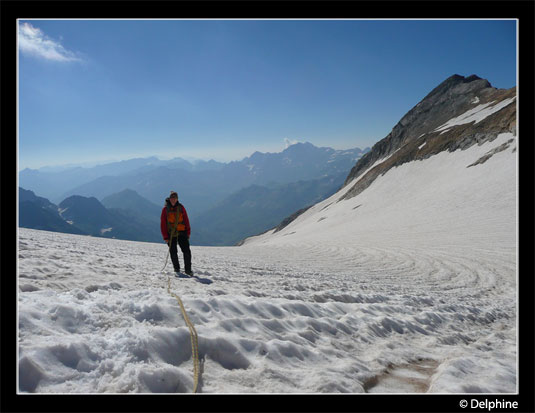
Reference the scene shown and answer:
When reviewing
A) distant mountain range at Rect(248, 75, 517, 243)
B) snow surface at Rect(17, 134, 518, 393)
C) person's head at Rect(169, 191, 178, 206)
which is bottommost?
snow surface at Rect(17, 134, 518, 393)

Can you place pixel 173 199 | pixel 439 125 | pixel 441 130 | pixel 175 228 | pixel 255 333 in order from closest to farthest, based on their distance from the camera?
pixel 255 333 < pixel 173 199 < pixel 175 228 < pixel 441 130 < pixel 439 125

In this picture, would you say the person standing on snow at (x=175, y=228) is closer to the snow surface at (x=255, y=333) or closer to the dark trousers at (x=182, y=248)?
the dark trousers at (x=182, y=248)

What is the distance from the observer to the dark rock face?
44.3m

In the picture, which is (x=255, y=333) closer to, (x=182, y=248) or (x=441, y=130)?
(x=182, y=248)

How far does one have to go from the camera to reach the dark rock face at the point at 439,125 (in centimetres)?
4431

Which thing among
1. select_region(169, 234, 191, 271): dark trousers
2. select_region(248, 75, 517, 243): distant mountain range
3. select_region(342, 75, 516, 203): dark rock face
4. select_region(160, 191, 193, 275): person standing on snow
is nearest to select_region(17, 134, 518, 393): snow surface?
select_region(169, 234, 191, 271): dark trousers

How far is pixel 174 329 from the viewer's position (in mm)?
3980

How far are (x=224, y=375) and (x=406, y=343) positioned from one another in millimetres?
3721

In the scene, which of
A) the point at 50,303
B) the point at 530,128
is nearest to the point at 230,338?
the point at 50,303

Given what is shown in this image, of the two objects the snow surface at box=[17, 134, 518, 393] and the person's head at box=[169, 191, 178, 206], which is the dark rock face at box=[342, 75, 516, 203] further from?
the person's head at box=[169, 191, 178, 206]

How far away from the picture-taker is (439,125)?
78750 millimetres

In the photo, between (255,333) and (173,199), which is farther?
(173,199)

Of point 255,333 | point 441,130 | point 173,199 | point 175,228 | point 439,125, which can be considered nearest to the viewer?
point 255,333

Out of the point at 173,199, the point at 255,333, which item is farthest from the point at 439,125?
the point at 255,333
